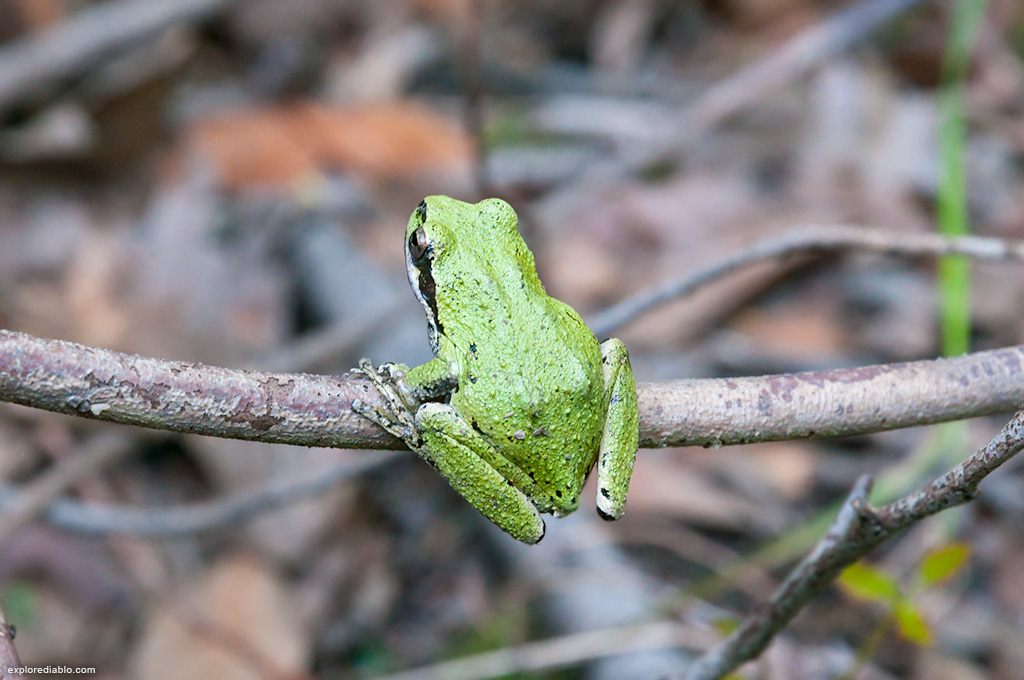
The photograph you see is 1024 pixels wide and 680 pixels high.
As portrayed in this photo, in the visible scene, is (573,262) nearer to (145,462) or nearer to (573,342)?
(145,462)

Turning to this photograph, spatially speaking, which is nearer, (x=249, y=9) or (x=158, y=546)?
(x=158, y=546)

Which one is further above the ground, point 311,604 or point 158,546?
point 158,546

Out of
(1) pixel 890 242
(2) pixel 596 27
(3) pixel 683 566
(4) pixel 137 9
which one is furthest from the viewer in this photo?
(2) pixel 596 27

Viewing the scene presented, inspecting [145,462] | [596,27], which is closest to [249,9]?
[596,27]

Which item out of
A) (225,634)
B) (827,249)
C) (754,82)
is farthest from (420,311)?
(754,82)

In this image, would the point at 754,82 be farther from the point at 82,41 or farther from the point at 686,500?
the point at 82,41

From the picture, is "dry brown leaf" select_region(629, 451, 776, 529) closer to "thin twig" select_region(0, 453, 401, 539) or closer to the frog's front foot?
"thin twig" select_region(0, 453, 401, 539)
